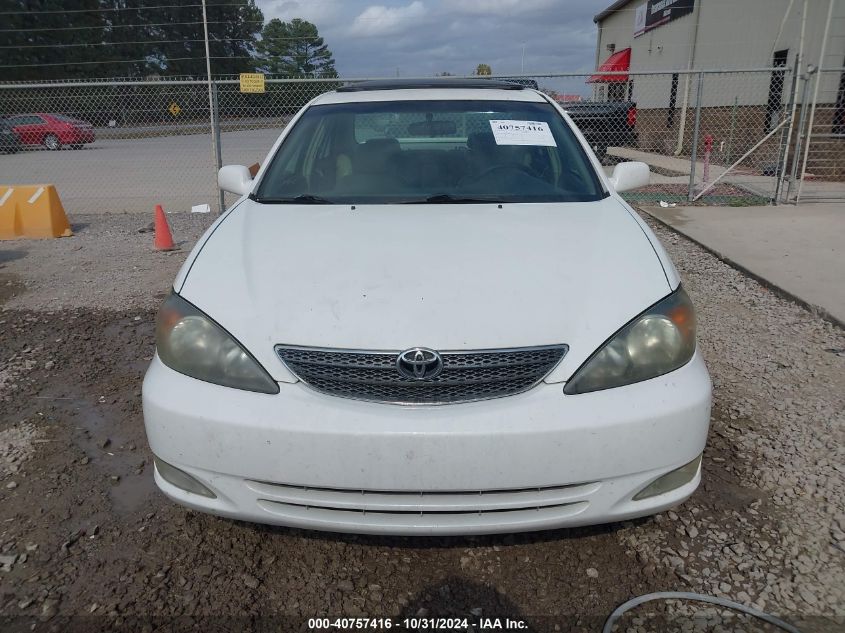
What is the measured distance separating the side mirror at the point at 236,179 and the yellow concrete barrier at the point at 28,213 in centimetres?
581

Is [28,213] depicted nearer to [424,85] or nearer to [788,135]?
[424,85]

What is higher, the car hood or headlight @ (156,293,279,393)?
the car hood

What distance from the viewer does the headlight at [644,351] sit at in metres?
1.98

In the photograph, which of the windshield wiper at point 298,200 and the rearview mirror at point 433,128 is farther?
the rearview mirror at point 433,128

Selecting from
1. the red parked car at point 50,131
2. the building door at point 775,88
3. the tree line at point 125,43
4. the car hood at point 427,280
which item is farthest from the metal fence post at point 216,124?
the tree line at point 125,43

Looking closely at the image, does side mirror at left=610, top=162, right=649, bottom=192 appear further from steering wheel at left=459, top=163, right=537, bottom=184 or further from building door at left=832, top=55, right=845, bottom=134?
building door at left=832, top=55, right=845, bottom=134

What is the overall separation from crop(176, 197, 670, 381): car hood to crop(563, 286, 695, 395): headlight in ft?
0.13

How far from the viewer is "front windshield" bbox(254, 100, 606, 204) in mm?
3066

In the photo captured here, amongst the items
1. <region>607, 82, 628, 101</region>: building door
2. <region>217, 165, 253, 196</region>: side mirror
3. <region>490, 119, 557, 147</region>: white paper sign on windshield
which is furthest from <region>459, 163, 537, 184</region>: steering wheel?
<region>607, 82, 628, 101</region>: building door

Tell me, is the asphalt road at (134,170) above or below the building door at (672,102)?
below

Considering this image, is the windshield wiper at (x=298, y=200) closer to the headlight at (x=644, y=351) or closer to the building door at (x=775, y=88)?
the headlight at (x=644, y=351)

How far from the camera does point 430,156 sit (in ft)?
10.7

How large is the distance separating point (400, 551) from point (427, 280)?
3.32 ft

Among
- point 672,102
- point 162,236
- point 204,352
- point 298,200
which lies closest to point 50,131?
point 162,236
